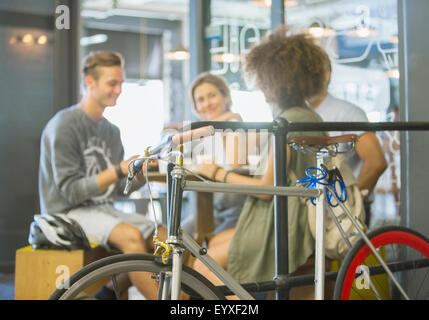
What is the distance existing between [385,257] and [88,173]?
127 centimetres

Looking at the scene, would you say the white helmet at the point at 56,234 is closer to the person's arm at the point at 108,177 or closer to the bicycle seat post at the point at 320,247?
the person's arm at the point at 108,177

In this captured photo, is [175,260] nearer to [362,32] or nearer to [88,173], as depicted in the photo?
[88,173]

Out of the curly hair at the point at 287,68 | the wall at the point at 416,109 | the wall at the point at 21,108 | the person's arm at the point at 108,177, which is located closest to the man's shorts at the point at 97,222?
the person's arm at the point at 108,177

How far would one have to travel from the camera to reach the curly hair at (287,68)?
2188 mm

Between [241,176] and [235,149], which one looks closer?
[241,176]

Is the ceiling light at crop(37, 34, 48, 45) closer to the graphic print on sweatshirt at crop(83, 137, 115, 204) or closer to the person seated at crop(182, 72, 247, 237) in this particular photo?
the graphic print on sweatshirt at crop(83, 137, 115, 204)

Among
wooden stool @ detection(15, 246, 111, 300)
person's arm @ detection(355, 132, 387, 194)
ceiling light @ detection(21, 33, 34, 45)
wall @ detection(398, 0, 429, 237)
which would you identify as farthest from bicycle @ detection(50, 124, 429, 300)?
ceiling light @ detection(21, 33, 34, 45)

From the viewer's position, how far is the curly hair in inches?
86.1

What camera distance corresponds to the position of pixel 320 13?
343 cm

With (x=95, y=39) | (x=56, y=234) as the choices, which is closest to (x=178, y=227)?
(x=56, y=234)

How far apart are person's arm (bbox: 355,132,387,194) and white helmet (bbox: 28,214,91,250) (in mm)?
1342

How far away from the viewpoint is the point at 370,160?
2.72 m
